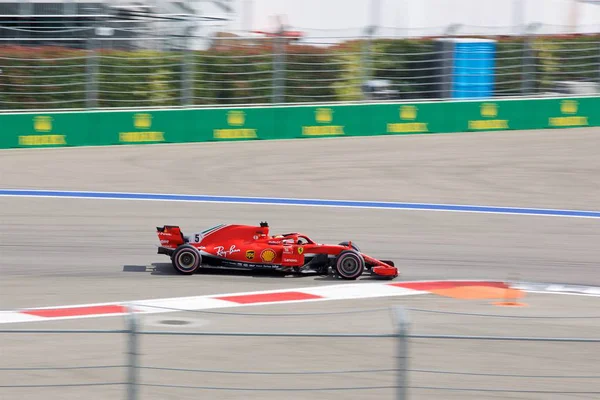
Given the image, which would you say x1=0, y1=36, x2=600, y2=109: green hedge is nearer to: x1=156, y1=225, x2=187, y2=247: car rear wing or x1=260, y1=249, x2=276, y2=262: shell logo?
x1=156, y1=225, x2=187, y2=247: car rear wing

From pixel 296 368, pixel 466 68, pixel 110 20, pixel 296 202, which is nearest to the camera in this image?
pixel 296 368

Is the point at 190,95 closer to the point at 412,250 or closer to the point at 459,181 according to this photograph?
the point at 459,181

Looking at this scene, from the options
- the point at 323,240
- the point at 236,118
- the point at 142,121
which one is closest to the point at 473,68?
the point at 236,118

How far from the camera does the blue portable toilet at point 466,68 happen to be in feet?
72.1

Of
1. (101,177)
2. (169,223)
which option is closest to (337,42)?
(101,177)

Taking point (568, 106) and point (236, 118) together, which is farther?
point (568, 106)

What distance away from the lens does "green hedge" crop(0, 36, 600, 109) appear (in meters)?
19.7

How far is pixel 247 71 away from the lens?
69.1ft

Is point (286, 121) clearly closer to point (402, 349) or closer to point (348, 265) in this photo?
point (348, 265)

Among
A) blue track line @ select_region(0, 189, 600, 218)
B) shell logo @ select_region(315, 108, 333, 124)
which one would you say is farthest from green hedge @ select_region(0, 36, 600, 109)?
blue track line @ select_region(0, 189, 600, 218)

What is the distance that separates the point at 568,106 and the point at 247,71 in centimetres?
737

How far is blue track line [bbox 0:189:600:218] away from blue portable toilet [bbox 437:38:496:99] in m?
6.91

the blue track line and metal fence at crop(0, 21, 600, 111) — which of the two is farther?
metal fence at crop(0, 21, 600, 111)

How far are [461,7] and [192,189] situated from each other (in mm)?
13869
